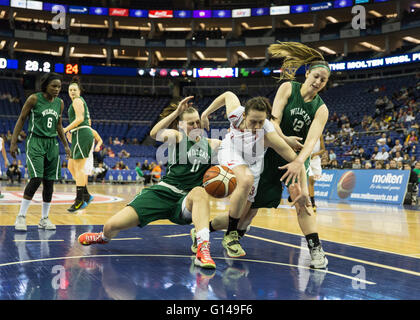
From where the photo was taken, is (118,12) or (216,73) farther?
(118,12)

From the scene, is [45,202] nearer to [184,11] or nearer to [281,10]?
[281,10]

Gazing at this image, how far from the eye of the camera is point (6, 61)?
29250 millimetres

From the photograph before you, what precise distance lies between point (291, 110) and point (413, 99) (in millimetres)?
22009

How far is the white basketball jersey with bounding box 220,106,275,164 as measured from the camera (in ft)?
12.2

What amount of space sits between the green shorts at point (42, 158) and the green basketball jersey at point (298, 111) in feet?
9.66

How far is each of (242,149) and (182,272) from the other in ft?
4.06

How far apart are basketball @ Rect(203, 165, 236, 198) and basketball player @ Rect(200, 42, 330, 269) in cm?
31

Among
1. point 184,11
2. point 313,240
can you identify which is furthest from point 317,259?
point 184,11

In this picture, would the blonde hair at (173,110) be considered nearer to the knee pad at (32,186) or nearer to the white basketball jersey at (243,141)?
the white basketball jersey at (243,141)

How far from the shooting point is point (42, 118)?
17.1ft
